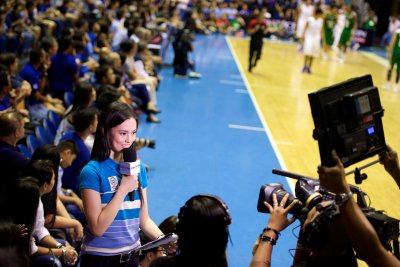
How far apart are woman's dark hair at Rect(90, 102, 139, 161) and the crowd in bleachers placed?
471mm

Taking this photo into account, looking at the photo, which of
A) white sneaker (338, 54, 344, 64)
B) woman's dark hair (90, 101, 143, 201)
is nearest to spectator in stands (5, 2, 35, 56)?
woman's dark hair (90, 101, 143, 201)

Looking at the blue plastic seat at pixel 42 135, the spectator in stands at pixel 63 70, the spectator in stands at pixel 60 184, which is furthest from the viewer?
the spectator in stands at pixel 63 70

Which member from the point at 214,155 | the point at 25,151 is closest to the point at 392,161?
the point at 25,151

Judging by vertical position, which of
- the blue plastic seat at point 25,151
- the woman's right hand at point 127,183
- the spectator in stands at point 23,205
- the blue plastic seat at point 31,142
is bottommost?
the blue plastic seat at point 31,142

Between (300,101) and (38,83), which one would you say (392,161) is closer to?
(38,83)

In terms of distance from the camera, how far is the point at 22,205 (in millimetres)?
3029

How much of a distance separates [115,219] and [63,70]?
544 cm

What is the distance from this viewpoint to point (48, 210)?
3908 millimetres

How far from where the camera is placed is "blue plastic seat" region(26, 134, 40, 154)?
517 centimetres

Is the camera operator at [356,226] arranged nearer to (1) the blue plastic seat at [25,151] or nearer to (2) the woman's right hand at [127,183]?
(2) the woman's right hand at [127,183]

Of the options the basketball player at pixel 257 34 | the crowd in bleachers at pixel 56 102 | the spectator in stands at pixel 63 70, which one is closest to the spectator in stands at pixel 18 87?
the crowd in bleachers at pixel 56 102

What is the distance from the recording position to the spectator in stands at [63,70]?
7945mm

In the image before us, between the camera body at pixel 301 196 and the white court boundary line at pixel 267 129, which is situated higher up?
the camera body at pixel 301 196

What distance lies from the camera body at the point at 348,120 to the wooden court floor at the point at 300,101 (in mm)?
3513
